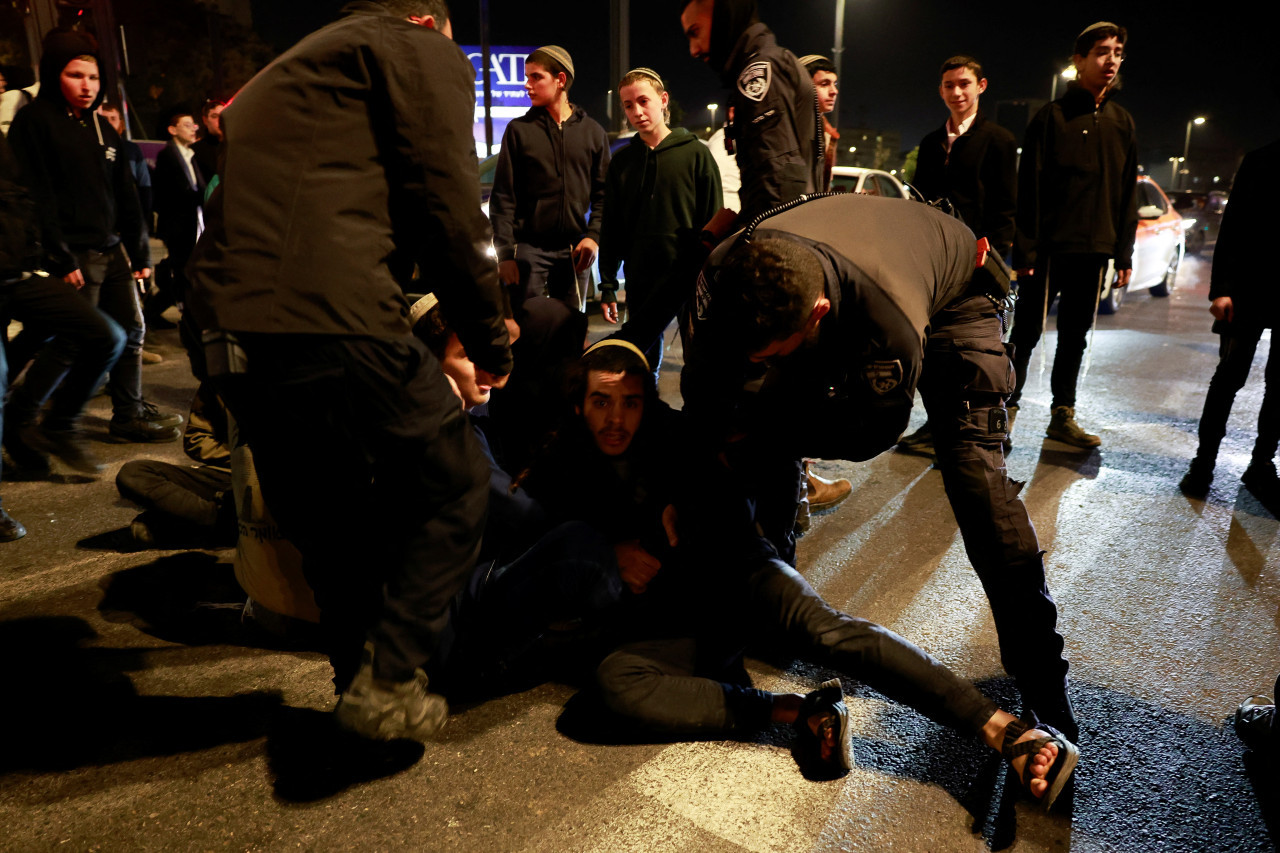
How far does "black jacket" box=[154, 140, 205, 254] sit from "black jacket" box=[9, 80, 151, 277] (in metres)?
1.98

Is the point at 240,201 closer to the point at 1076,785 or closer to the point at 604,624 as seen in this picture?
the point at 604,624

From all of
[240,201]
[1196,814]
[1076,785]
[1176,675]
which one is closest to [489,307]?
[240,201]

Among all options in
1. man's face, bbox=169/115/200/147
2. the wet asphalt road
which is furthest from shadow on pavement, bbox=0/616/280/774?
man's face, bbox=169/115/200/147

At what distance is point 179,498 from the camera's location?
10.9 feet

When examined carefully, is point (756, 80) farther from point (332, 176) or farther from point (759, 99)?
point (332, 176)

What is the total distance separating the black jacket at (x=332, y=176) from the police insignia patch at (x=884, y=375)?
0.95 m

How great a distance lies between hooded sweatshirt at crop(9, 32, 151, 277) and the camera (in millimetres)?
4340

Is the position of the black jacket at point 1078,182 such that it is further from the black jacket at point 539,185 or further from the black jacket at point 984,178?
the black jacket at point 539,185

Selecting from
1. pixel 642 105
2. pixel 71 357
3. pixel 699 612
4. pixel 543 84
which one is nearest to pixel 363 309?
pixel 699 612

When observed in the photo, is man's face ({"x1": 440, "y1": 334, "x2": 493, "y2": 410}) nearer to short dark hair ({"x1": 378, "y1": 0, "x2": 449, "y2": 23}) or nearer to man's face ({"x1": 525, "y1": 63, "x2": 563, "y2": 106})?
short dark hair ({"x1": 378, "y1": 0, "x2": 449, "y2": 23})

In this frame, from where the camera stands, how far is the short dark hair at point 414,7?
1.96 metres

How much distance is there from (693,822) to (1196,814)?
1.16 meters

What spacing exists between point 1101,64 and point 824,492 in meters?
2.72

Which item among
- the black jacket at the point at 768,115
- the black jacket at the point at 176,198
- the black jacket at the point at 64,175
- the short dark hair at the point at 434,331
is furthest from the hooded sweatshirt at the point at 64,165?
the black jacket at the point at 768,115
